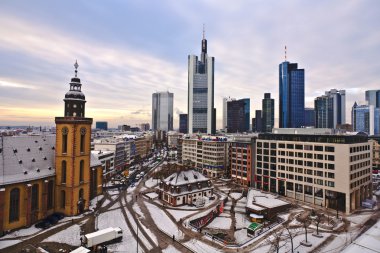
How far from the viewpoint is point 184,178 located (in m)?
85.4

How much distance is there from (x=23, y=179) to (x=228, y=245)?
1980 inches

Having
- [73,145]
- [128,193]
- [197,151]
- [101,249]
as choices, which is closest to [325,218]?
[101,249]

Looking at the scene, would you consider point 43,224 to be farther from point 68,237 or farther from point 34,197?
point 68,237

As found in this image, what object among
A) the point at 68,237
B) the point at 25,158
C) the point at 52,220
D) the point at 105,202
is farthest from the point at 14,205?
the point at 105,202

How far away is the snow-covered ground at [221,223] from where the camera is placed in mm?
62228

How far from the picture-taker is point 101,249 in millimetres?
46875

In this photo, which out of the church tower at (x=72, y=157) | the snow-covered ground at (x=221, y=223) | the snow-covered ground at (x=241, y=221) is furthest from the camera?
the church tower at (x=72, y=157)

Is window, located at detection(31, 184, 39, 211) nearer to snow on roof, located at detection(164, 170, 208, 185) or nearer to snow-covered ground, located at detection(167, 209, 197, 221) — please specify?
snow-covered ground, located at detection(167, 209, 197, 221)

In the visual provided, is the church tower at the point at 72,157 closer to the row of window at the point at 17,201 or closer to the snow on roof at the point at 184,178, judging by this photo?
the row of window at the point at 17,201

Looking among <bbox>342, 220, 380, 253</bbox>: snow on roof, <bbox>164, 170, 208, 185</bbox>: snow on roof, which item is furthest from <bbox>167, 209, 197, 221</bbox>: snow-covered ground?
<bbox>342, 220, 380, 253</bbox>: snow on roof

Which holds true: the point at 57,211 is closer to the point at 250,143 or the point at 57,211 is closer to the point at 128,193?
the point at 128,193

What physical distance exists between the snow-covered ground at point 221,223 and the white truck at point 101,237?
2349cm

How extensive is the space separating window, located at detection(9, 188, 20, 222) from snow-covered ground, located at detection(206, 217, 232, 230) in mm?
46227

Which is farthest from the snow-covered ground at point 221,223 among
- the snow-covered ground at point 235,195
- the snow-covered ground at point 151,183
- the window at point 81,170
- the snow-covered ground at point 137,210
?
the snow-covered ground at point 151,183
